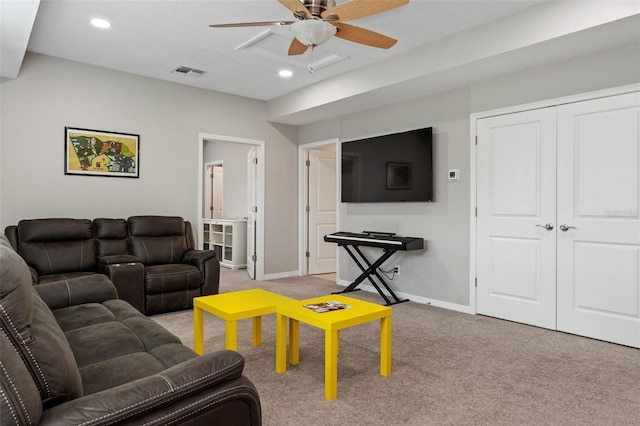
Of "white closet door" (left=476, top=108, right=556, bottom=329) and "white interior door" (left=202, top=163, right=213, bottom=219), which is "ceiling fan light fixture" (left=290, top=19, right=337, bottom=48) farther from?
"white interior door" (left=202, top=163, right=213, bottom=219)

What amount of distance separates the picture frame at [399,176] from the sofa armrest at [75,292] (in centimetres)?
315

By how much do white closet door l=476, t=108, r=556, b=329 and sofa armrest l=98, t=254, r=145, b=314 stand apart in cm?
333

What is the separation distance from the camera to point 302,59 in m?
4.22

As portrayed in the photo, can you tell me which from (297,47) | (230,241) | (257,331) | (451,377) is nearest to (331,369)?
(451,377)

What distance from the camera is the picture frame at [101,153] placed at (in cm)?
435

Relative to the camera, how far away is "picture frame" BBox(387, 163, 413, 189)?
4.62 m

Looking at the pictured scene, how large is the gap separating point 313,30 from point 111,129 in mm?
3101

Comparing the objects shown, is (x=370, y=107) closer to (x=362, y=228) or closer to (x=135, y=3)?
(x=362, y=228)

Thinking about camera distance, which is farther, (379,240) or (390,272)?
(390,272)

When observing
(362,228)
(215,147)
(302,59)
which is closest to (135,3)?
(302,59)

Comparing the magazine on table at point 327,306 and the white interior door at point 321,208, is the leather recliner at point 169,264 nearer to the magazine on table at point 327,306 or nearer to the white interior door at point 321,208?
the magazine on table at point 327,306

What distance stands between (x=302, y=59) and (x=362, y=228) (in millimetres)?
2242

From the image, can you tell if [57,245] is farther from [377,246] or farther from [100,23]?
[377,246]

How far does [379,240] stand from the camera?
178 inches
